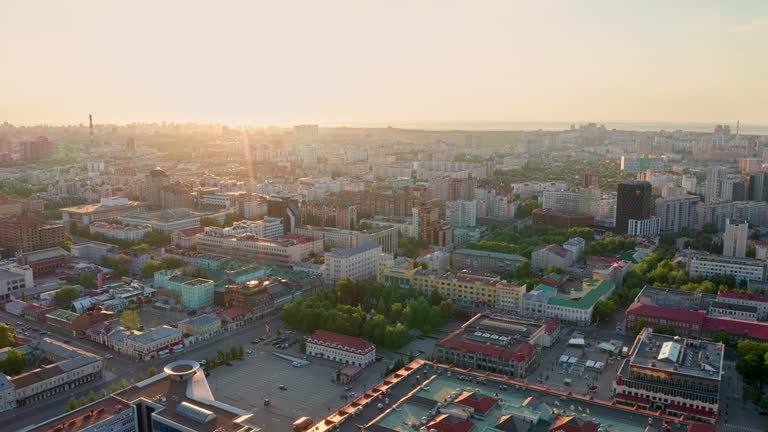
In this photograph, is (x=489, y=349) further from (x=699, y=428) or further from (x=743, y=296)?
(x=743, y=296)

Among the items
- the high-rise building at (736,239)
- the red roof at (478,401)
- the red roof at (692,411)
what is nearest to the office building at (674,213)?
the high-rise building at (736,239)

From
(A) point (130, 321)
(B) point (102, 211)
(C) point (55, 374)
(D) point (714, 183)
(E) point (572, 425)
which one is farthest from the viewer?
(D) point (714, 183)

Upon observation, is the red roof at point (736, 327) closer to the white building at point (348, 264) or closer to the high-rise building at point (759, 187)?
the white building at point (348, 264)

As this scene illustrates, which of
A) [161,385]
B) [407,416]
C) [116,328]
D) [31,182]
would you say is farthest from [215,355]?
[31,182]

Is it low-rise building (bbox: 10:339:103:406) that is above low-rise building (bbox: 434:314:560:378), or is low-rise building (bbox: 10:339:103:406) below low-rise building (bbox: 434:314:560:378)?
below

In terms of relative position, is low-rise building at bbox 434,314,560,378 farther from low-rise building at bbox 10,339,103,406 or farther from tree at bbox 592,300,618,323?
low-rise building at bbox 10,339,103,406

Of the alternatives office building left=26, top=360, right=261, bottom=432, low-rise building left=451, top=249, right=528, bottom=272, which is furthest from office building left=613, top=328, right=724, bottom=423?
low-rise building left=451, top=249, right=528, bottom=272

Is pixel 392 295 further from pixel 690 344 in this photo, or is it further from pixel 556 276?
pixel 690 344

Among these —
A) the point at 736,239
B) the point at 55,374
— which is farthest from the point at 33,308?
the point at 736,239
